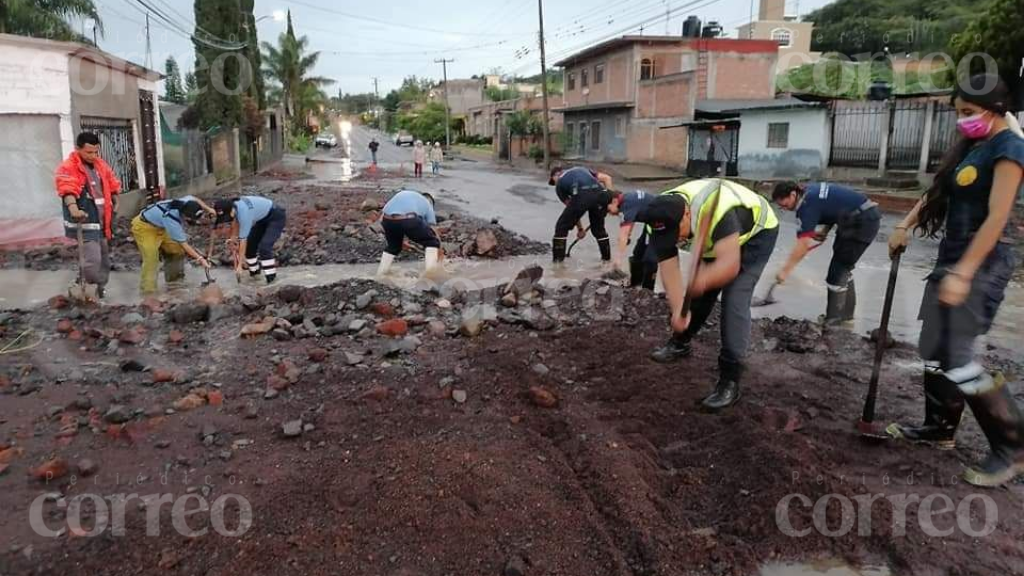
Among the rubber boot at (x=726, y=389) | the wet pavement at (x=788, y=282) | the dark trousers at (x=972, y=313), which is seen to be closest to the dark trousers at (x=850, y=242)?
the wet pavement at (x=788, y=282)

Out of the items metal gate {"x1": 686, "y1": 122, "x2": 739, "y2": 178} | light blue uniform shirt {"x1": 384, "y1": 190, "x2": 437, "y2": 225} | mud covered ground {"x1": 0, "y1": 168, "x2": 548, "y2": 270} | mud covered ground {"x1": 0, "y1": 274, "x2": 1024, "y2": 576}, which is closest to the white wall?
metal gate {"x1": 686, "y1": 122, "x2": 739, "y2": 178}

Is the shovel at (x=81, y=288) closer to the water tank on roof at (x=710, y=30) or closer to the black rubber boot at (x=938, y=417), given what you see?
the black rubber boot at (x=938, y=417)

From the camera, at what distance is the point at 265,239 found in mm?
7992

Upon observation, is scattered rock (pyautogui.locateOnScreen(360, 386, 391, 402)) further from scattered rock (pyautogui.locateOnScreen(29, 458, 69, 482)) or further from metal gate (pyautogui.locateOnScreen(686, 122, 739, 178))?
metal gate (pyautogui.locateOnScreen(686, 122, 739, 178))

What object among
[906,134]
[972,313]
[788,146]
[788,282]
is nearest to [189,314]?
[972,313]

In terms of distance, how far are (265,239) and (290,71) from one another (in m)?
49.6

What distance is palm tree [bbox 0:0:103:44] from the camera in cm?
2009

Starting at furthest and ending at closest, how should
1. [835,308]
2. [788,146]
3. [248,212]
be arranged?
1. [788,146]
2. [248,212]
3. [835,308]

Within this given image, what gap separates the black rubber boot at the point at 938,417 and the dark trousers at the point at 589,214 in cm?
505

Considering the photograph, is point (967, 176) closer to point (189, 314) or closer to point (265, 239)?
point (189, 314)

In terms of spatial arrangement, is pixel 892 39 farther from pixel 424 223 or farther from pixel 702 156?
pixel 424 223

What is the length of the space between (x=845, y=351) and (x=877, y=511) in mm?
2574

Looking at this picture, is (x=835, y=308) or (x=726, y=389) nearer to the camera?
(x=726, y=389)

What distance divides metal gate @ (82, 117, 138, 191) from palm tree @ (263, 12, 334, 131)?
4106 centimetres
